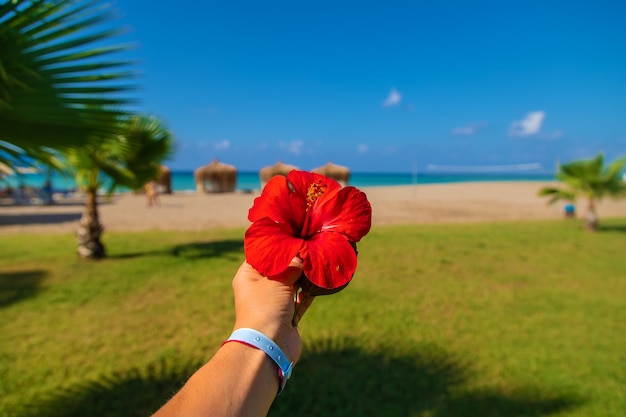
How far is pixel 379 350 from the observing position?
11.6 ft

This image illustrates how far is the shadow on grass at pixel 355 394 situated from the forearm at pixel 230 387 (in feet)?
6.90

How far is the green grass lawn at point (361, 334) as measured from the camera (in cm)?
282

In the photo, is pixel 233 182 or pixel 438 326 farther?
pixel 233 182

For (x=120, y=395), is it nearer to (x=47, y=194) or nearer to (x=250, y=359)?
(x=250, y=359)

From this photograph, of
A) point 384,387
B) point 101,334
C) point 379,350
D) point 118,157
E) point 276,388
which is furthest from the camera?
point 118,157

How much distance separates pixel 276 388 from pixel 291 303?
180mm

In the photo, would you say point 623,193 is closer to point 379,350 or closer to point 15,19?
point 379,350

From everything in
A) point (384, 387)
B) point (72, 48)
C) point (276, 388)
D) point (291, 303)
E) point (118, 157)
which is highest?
point (72, 48)

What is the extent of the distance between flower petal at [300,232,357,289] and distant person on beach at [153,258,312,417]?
0.21ft

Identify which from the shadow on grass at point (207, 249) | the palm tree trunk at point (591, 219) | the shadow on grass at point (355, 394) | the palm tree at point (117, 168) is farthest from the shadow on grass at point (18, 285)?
the palm tree trunk at point (591, 219)

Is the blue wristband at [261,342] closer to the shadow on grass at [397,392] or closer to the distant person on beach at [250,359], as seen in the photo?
the distant person on beach at [250,359]

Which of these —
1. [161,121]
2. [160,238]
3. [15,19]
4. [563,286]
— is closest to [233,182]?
[160,238]

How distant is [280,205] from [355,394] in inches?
101

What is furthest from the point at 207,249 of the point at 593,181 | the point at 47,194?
the point at 47,194
